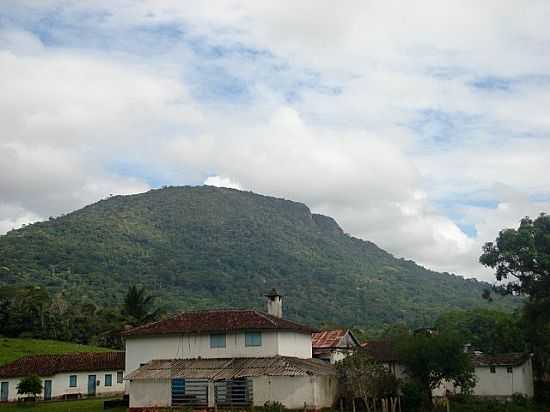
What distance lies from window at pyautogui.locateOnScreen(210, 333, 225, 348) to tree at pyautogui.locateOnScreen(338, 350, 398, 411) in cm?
718

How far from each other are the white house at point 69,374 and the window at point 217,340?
13393 millimetres

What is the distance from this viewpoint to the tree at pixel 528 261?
48.0 m

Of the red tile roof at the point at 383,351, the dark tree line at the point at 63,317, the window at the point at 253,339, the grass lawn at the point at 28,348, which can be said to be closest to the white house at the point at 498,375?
the red tile roof at the point at 383,351

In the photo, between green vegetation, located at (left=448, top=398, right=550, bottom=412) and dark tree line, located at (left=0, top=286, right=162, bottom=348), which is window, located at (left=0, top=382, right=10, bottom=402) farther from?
green vegetation, located at (left=448, top=398, right=550, bottom=412)

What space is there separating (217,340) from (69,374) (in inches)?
576

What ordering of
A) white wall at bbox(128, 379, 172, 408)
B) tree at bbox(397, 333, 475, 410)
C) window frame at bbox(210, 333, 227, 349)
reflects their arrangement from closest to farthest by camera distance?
white wall at bbox(128, 379, 172, 408)
tree at bbox(397, 333, 475, 410)
window frame at bbox(210, 333, 227, 349)

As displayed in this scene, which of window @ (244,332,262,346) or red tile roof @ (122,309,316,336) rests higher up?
red tile roof @ (122,309,316,336)

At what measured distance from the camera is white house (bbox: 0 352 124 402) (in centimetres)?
5075

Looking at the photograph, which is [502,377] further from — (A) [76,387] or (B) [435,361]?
(A) [76,387]

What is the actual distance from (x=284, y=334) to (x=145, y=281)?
77.8 metres

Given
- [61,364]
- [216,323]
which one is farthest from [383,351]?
[61,364]

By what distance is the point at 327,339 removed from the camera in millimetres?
52781

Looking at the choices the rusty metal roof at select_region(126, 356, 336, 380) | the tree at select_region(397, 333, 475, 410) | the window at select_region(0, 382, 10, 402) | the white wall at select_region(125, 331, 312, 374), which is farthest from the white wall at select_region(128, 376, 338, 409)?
the window at select_region(0, 382, 10, 402)

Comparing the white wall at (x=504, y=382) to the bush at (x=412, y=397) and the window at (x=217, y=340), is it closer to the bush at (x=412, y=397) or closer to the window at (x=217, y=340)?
the bush at (x=412, y=397)
